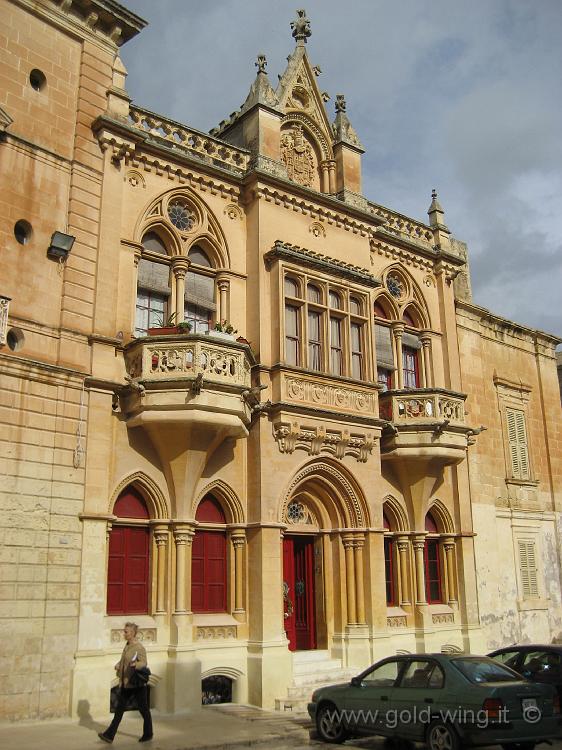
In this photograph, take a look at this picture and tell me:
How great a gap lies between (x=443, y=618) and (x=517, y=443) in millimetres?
7001

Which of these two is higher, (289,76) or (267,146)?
(289,76)

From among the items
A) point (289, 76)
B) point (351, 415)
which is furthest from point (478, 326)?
point (289, 76)

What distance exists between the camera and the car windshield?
36.9 feet

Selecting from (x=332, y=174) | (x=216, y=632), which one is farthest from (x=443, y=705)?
(x=332, y=174)

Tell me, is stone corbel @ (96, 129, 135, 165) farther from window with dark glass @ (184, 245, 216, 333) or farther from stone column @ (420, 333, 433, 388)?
stone column @ (420, 333, 433, 388)

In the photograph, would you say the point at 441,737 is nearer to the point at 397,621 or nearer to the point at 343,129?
the point at 397,621

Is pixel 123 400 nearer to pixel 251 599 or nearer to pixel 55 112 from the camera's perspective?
pixel 251 599

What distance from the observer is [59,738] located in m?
12.4

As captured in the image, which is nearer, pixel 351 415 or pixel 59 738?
pixel 59 738

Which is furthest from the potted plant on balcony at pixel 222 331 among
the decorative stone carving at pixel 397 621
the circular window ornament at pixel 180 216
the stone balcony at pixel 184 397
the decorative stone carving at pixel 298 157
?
the decorative stone carving at pixel 397 621

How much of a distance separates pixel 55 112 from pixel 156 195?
2.80 meters

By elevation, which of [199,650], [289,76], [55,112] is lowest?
[199,650]

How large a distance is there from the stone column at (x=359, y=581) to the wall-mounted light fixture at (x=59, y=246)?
31.5ft

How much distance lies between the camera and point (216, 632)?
1652 centimetres
